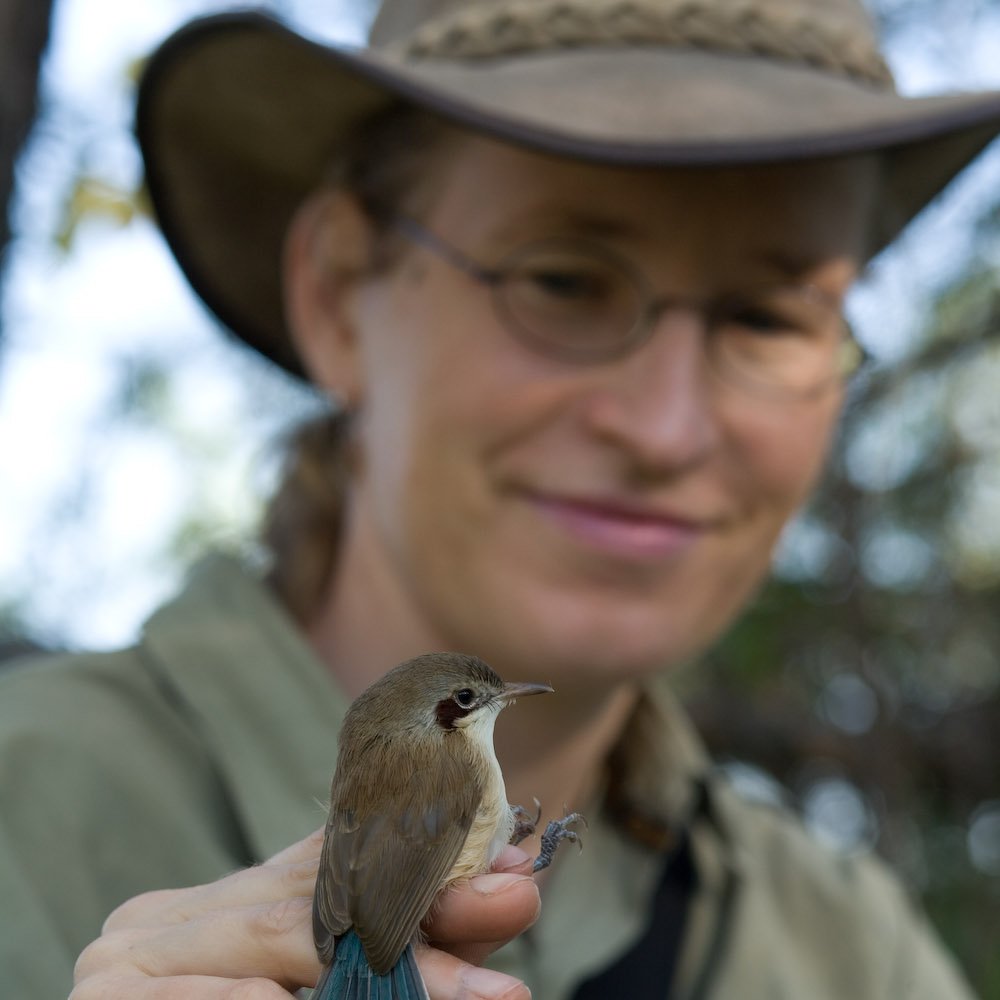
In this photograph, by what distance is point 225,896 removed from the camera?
1135 mm

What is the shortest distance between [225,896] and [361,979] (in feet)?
0.65

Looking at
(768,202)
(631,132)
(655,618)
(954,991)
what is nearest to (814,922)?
(954,991)

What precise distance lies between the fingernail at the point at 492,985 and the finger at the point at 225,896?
18 centimetres

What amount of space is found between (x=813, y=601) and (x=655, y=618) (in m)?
2.36

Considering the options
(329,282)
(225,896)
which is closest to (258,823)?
(225,896)

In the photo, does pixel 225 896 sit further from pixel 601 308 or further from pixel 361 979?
pixel 601 308

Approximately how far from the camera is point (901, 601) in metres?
4.24

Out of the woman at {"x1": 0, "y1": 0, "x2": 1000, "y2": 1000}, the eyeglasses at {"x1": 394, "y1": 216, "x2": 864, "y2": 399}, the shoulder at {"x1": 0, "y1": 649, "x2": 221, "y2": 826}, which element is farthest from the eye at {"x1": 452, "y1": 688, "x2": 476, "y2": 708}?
the eyeglasses at {"x1": 394, "y1": 216, "x2": 864, "y2": 399}

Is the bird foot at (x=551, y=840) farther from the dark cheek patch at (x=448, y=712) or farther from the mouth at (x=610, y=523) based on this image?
the mouth at (x=610, y=523)

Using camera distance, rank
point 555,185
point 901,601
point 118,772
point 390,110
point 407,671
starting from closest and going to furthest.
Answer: point 407,671, point 118,772, point 555,185, point 390,110, point 901,601

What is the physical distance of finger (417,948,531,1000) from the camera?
3.25 ft

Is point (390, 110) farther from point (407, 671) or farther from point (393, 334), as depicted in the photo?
point (407, 671)

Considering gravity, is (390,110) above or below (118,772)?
above

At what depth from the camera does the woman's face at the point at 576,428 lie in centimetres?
204
